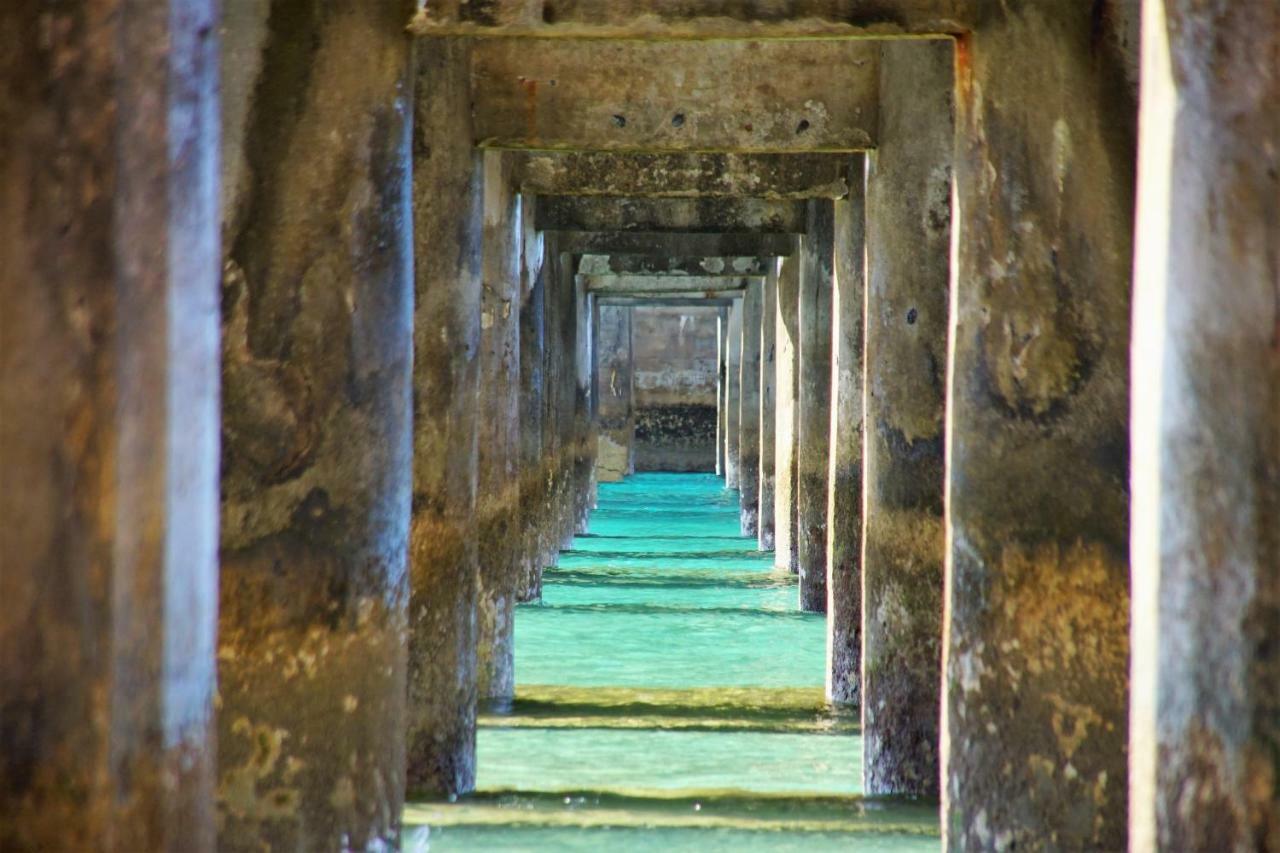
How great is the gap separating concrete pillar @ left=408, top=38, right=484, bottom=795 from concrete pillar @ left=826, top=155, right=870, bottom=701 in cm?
253

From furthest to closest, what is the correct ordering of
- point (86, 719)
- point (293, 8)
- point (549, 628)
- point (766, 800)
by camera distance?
1. point (549, 628)
2. point (766, 800)
3. point (293, 8)
4. point (86, 719)

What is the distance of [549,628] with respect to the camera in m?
11.6

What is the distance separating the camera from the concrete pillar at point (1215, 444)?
2.75 m

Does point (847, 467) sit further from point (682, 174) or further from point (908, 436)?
point (908, 436)

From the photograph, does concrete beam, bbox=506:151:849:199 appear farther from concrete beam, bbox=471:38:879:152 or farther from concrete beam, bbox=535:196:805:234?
concrete beam, bbox=535:196:805:234

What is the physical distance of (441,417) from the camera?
257 inches

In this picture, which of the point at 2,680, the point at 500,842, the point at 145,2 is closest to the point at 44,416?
the point at 2,680

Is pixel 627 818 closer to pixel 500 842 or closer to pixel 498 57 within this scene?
pixel 500 842

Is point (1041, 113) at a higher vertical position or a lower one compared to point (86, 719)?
higher

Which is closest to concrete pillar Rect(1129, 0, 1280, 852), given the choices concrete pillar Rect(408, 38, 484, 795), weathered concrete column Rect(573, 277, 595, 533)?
concrete pillar Rect(408, 38, 484, 795)

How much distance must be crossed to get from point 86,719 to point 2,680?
135 millimetres

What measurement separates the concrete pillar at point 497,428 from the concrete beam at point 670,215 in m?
2.10

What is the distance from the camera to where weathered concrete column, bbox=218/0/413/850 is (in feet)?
14.1

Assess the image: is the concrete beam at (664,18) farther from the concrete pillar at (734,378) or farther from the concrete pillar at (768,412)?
the concrete pillar at (734,378)
